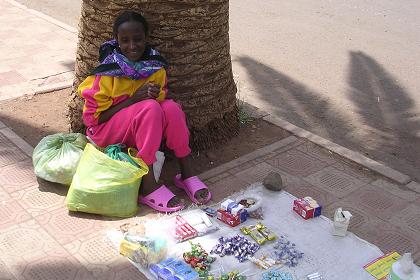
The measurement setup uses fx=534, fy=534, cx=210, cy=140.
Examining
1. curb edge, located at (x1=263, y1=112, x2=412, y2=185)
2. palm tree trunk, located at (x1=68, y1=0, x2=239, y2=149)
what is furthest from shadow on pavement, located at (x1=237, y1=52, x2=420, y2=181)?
palm tree trunk, located at (x1=68, y1=0, x2=239, y2=149)

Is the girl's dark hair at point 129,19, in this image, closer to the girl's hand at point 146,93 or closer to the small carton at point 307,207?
the girl's hand at point 146,93

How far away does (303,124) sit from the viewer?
16.8 ft

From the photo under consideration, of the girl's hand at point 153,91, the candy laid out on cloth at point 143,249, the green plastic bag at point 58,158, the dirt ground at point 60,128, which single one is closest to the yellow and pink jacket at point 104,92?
the girl's hand at point 153,91

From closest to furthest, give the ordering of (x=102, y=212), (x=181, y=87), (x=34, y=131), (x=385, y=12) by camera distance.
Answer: (x=102, y=212) < (x=181, y=87) < (x=34, y=131) < (x=385, y=12)

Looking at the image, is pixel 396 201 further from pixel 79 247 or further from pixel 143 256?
pixel 79 247

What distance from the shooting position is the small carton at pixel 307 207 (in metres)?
3.45

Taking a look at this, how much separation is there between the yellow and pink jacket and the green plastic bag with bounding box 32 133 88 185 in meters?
0.21

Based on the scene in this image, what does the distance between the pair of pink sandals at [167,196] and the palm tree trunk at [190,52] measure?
636 millimetres

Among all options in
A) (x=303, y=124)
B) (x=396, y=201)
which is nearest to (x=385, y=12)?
(x=303, y=124)

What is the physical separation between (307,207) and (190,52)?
1.45 m

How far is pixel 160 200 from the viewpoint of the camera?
351 cm

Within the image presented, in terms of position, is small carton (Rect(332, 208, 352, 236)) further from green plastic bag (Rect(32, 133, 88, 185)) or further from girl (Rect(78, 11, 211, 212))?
green plastic bag (Rect(32, 133, 88, 185))

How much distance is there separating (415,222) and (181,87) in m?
1.93

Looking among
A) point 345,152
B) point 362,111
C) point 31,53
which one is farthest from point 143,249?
point 31,53
